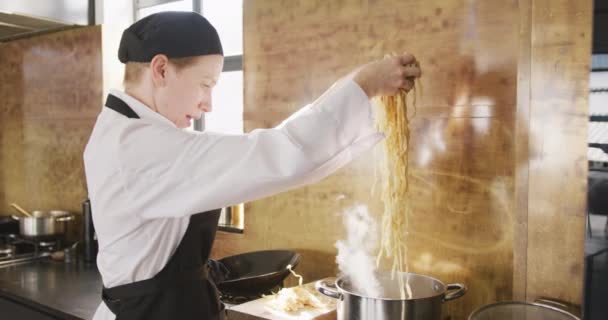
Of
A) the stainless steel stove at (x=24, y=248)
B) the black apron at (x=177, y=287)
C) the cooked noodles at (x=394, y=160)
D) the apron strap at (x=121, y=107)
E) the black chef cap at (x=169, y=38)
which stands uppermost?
the black chef cap at (x=169, y=38)

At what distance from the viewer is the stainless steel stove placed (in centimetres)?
344

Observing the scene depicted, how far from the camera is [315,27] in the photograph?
2.53 m

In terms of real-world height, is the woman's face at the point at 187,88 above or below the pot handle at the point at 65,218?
above

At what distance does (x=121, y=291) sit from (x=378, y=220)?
3.78 feet

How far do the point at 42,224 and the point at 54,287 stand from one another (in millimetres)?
795

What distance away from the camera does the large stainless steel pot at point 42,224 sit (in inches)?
137

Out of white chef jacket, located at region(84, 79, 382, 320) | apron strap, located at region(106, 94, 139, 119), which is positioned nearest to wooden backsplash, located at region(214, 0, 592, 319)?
white chef jacket, located at region(84, 79, 382, 320)

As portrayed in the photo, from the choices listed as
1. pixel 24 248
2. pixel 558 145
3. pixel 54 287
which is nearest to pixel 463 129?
pixel 558 145

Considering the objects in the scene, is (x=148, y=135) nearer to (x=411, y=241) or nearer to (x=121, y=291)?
(x=121, y=291)

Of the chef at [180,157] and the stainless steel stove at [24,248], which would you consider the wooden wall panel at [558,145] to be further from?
the stainless steel stove at [24,248]

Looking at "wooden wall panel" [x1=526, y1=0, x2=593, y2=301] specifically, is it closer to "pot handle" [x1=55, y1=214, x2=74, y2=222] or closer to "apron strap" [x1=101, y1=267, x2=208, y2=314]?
"apron strap" [x1=101, y1=267, x2=208, y2=314]

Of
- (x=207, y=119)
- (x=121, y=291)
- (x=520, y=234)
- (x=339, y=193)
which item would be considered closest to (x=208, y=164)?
(x=121, y=291)

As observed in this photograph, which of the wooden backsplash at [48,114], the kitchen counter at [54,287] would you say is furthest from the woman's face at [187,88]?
the wooden backsplash at [48,114]

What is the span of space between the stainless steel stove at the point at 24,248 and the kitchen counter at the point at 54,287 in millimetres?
84
